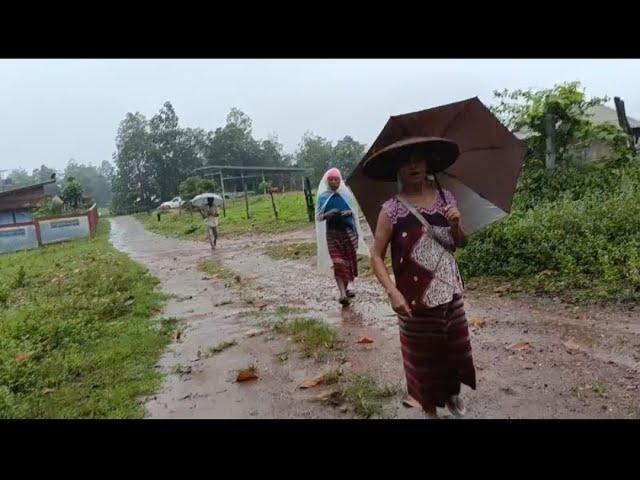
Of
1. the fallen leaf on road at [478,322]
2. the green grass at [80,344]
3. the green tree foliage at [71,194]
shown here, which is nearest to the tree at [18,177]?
the green tree foliage at [71,194]

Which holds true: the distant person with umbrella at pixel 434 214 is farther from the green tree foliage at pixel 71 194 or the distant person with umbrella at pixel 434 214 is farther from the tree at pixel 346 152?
the green tree foliage at pixel 71 194

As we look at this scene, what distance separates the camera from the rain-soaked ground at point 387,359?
3.34 metres

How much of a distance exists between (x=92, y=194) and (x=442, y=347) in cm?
3150

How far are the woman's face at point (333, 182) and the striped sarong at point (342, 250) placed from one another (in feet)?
1.75

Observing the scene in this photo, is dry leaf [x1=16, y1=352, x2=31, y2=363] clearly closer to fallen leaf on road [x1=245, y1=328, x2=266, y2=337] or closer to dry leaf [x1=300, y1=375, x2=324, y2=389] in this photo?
fallen leaf on road [x1=245, y1=328, x2=266, y2=337]

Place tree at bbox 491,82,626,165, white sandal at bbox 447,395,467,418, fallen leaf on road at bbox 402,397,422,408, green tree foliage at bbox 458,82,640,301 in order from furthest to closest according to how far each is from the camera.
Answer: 1. tree at bbox 491,82,626,165
2. green tree foliage at bbox 458,82,640,301
3. fallen leaf on road at bbox 402,397,422,408
4. white sandal at bbox 447,395,467,418

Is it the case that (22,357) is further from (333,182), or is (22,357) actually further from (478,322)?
(478,322)

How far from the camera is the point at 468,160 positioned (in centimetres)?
297

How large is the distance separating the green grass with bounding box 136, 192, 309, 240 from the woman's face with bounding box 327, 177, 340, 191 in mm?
10363

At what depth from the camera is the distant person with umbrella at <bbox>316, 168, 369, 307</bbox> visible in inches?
240

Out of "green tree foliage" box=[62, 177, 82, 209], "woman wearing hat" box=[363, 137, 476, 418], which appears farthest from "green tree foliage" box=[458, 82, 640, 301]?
"green tree foliage" box=[62, 177, 82, 209]

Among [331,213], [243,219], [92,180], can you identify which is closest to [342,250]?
[331,213]

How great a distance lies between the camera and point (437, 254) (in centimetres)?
272

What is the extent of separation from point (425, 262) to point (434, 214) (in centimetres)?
26
